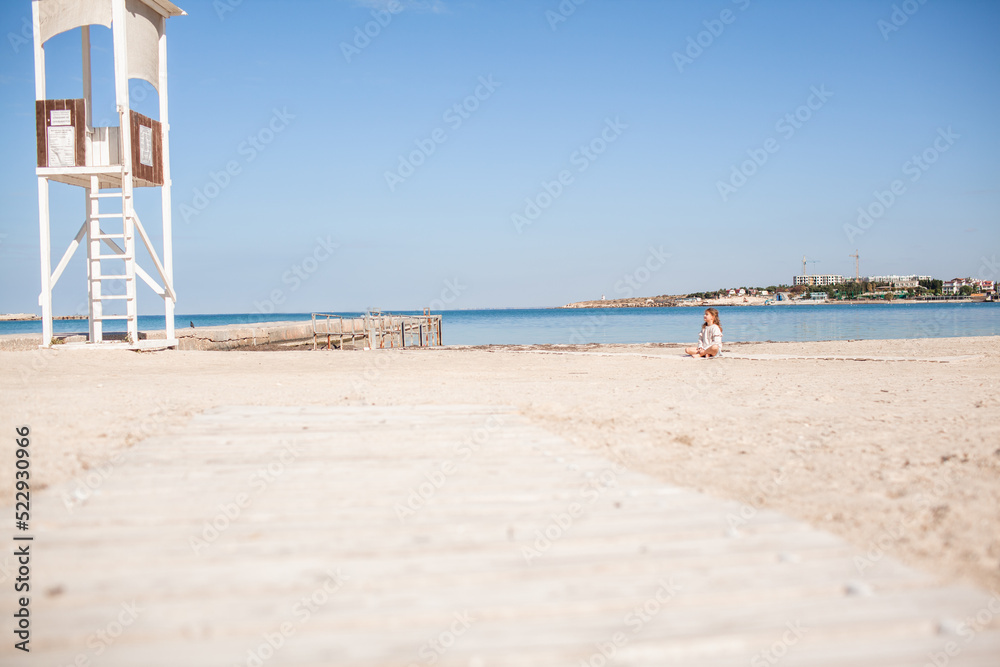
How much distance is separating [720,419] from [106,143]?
44.3 feet

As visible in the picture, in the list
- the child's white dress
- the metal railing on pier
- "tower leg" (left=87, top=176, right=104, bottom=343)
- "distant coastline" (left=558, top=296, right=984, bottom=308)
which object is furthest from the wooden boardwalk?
"distant coastline" (left=558, top=296, right=984, bottom=308)

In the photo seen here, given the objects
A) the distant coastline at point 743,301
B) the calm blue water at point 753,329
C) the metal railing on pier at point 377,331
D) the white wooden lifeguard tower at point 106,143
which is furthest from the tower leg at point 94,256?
the distant coastline at point 743,301

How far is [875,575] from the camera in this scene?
239cm

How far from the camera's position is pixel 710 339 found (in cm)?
1436

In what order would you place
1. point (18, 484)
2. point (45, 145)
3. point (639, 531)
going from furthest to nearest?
point (45, 145)
point (18, 484)
point (639, 531)

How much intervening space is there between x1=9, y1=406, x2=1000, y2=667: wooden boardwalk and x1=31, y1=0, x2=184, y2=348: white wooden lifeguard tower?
12429 mm

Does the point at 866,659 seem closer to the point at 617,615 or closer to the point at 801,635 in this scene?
the point at 801,635

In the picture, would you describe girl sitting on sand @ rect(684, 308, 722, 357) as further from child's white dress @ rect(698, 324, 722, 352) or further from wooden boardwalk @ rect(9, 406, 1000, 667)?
wooden boardwalk @ rect(9, 406, 1000, 667)

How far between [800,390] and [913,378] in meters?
2.73

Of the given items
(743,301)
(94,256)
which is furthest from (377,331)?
(743,301)

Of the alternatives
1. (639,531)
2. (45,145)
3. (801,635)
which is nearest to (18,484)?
(639,531)

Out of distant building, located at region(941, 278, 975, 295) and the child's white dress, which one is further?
distant building, located at region(941, 278, 975, 295)

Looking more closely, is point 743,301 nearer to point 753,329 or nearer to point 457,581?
point 753,329

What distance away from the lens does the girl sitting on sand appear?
1416 centimetres
